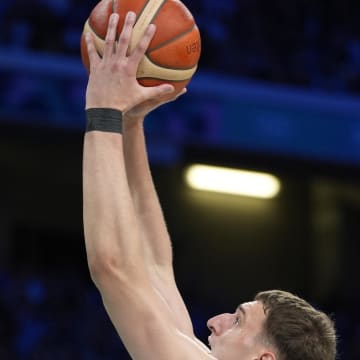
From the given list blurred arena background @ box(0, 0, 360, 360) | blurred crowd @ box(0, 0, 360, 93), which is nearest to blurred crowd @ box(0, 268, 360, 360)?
blurred arena background @ box(0, 0, 360, 360)

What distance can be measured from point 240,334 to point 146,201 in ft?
2.11

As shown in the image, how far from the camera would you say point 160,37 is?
3.14 metres

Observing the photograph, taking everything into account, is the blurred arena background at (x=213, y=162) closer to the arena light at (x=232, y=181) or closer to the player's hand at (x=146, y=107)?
the arena light at (x=232, y=181)

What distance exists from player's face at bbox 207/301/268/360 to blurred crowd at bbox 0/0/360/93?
763 centimetres

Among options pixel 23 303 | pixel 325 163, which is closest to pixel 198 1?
pixel 325 163

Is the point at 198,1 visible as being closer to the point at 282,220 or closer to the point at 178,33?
the point at 282,220

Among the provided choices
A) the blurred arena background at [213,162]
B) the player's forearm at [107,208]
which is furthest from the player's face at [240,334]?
the blurred arena background at [213,162]

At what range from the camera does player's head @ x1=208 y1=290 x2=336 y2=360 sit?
3.22 m

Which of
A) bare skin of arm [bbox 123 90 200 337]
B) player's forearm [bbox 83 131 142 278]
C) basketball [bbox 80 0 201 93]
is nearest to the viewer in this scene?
player's forearm [bbox 83 131 142 278]

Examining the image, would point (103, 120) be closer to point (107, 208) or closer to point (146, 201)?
point (107, 208)

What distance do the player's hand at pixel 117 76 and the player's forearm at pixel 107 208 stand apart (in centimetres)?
10

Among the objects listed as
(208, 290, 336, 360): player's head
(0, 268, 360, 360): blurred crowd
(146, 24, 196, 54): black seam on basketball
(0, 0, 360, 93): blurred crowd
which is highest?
(146, 24, 196, 54): black seam on basketball

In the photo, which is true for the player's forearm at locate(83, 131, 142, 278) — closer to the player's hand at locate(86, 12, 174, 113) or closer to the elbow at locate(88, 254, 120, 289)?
the elbow at locate(88, 254, 120, 289)

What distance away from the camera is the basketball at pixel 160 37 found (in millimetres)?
3061
